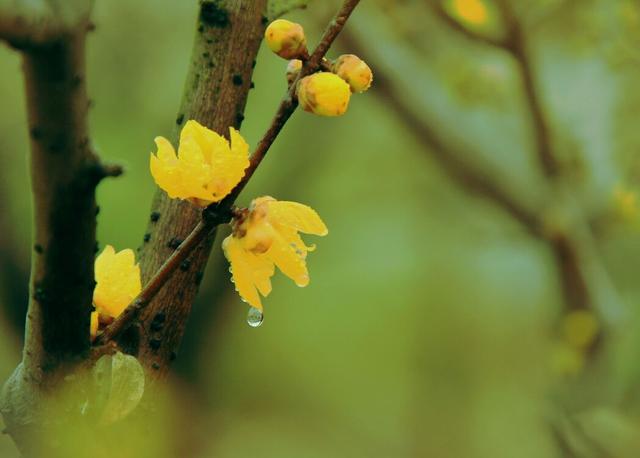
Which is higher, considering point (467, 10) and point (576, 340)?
point (467, 10)

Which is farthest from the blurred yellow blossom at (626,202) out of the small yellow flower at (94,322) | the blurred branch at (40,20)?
the blurred branch at (40,20)

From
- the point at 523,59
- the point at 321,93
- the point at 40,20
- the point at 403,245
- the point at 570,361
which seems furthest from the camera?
the point at 403,245

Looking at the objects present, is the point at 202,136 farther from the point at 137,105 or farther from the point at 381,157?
the point at 381,157

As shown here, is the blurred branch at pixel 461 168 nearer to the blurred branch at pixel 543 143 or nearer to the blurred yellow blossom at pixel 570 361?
the blurred branch at pixel 543 143

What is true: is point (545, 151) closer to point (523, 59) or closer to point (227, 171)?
point (523, 59)

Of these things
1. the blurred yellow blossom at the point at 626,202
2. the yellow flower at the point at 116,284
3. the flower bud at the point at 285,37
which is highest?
the flower bud at the point at 285,37

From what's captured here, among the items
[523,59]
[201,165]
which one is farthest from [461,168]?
[201,165]

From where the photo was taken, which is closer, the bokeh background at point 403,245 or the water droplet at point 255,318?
the water droplet at point 255,318
